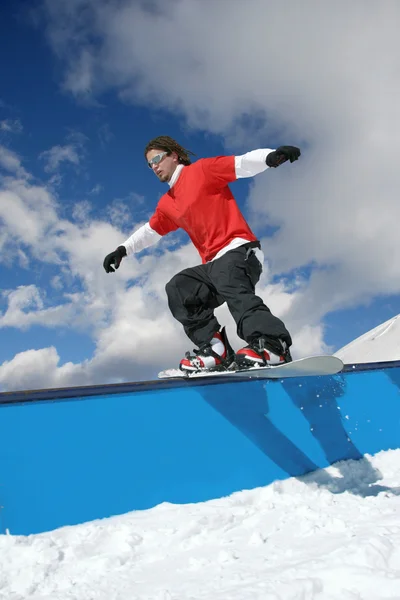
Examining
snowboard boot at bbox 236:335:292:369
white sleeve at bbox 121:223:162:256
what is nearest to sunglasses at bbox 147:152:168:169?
white sleeve at bbox 121:223:162:256

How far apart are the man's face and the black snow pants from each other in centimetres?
75

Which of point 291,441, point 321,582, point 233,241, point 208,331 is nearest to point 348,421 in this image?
point 291,441

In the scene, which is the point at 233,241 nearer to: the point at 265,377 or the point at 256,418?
the point at 265,377

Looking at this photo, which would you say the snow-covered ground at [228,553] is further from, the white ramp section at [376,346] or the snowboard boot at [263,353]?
the white ramp section at [376,346]

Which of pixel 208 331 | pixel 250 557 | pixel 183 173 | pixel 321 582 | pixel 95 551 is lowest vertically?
pixel 321 582

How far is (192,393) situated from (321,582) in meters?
1.21

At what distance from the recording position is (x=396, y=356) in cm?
999

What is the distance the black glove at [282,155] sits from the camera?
8.84 ft

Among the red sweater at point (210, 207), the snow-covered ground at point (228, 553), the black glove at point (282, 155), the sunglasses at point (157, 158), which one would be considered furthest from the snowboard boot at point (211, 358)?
the sunglasses at point (157, 158)

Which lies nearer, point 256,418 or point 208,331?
point 256,418

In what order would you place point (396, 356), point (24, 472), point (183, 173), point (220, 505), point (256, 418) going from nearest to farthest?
point (24, 472), point (220, 505), point (256, 418), point (183, 173), point (396, 356)

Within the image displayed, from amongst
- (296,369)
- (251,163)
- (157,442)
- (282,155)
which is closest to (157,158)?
(251,163)

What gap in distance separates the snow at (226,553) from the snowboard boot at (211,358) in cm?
94

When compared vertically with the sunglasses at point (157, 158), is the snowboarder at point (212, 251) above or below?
below
